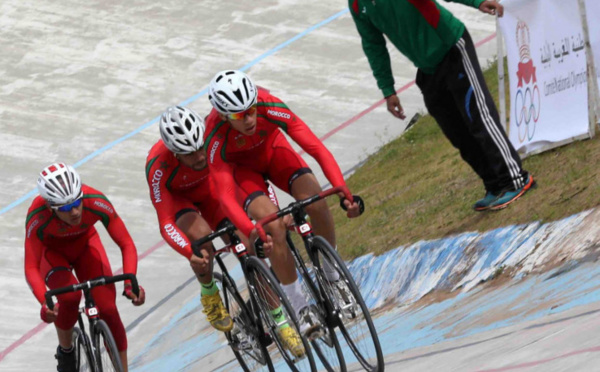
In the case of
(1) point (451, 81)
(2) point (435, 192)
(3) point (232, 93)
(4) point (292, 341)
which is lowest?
(2) point (435, 192)

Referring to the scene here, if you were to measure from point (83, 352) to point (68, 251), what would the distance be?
0.65m

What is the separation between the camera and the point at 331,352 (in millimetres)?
6508

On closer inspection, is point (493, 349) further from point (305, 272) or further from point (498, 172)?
point (498, 172)

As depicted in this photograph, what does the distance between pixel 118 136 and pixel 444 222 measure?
281 inches

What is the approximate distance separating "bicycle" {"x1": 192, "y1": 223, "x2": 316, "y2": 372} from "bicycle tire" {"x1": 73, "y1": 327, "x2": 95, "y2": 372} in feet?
2.95

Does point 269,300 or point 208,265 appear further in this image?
point 208,265

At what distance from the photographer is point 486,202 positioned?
8.23m

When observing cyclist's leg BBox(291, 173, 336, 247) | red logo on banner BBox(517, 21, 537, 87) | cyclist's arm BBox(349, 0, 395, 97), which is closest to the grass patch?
red logo on banner BBox(517, 21, 537, 87)

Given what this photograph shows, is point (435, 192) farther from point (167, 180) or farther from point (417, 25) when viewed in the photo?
point (167, 180)

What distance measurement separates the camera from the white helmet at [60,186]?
6.82 metres

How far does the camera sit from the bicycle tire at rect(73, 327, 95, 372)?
7133 mm

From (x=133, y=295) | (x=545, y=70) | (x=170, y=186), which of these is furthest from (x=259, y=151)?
(x=545, y=70)

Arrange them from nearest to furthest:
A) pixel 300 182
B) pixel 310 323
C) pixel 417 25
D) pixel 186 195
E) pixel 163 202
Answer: pixel 310 323, pixel 300 182, pixel 163 202, pixel 186 195, pixel 417 25

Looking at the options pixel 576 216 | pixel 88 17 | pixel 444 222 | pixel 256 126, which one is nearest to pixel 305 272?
pixel 256 126
